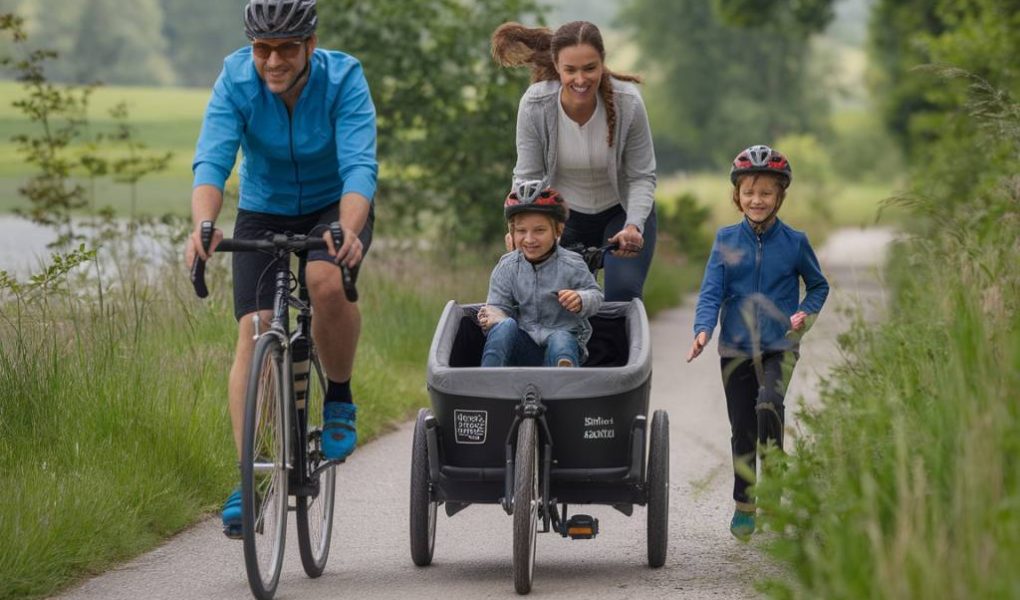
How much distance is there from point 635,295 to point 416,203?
10.5 metres

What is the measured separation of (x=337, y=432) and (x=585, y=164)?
168 centimetres

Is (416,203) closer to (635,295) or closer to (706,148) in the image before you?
(635,295)

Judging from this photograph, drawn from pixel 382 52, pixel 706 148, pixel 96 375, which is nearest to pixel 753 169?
pixel 96 375

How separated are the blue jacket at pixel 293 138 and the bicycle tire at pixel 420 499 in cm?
89

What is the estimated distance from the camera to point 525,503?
5945 mm

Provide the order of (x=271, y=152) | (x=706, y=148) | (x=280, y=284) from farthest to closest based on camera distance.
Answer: (x=706, y=148)
(x=271, y=152)
(x=280, y=284)

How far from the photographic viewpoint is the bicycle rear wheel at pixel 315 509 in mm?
6441

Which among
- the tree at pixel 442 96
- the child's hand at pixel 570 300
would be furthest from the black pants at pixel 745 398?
the tree at pixel 442 96

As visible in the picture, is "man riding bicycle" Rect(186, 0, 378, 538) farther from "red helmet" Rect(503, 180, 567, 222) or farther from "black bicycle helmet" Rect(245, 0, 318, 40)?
"red helmet" Rect(503, 180, 567, 222)

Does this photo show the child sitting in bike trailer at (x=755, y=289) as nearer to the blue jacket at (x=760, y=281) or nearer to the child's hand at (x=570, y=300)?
the blue jacket at (x=760, y=281)

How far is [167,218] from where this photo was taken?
12219mm

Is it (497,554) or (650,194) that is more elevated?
(650,194)

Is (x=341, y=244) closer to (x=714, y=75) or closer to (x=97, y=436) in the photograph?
(x=97, y=436)

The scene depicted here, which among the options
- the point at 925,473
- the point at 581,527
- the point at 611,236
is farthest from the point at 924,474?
the point at 611,236
